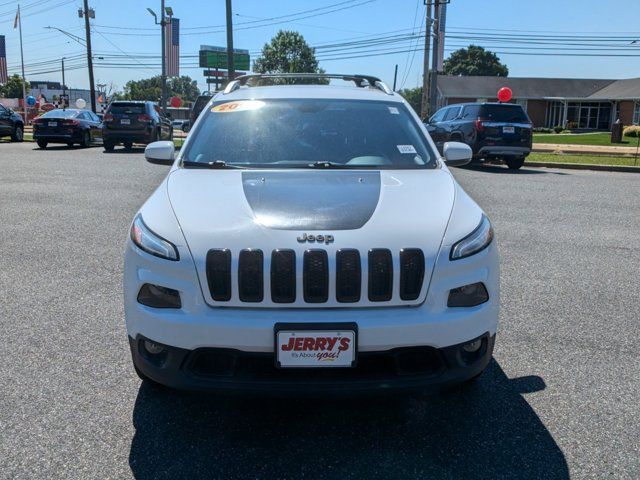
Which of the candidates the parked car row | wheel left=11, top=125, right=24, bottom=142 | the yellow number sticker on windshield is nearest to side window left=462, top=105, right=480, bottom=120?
the parked car row

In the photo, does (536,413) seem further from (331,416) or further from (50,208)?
(50,208)

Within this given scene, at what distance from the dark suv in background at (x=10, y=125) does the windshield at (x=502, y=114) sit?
17504 mm

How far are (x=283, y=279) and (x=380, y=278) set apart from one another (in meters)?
0.42

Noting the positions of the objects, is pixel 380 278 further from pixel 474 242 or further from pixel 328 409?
pixel 328 409

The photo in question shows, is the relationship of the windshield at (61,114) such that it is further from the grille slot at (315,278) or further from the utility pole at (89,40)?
the grille slot at (315,278)

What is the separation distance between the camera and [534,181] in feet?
45.3

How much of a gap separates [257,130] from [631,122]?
58327 millimetres

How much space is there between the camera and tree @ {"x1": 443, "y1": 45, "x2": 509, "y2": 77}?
104062 millimetres

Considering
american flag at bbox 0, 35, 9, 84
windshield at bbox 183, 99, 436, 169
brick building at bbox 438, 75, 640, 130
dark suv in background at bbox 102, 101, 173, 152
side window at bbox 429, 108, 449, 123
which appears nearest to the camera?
windshield at bbox 183, 99, 436, 169

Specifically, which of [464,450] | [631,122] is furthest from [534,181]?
[631,122]

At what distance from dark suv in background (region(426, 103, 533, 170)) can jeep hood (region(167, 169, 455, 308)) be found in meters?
12.7

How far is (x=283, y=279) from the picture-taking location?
8.97 feet

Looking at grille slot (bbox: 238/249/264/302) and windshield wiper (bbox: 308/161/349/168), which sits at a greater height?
windshield wiper (bbox: 308/161/349/168)

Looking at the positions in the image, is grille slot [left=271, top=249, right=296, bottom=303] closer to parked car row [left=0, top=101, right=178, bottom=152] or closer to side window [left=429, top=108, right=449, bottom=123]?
side window [left=429, top=108, right=449, bottom=123]
